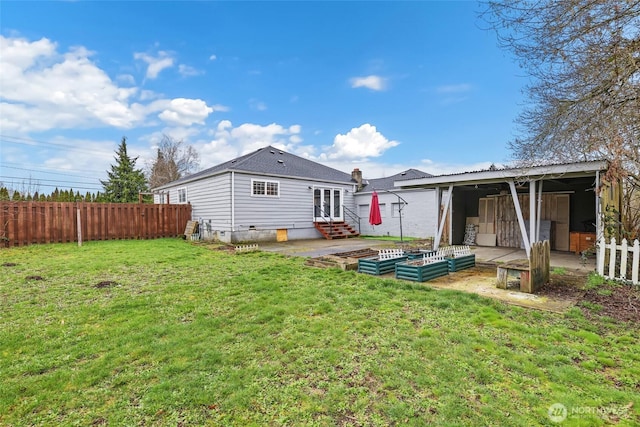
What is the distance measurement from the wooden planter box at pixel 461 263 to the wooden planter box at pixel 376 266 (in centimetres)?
129

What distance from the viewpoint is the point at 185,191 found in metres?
17.7

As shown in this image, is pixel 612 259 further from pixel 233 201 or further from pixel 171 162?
pixel 171 162

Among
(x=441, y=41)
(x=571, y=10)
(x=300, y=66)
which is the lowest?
(x=571, y=10)

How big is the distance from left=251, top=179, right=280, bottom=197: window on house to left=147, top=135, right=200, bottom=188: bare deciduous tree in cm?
2513

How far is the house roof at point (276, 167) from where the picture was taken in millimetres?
14354

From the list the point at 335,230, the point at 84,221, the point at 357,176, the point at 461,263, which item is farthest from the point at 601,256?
the point at 84,221

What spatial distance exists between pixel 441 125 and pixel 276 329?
1581cm

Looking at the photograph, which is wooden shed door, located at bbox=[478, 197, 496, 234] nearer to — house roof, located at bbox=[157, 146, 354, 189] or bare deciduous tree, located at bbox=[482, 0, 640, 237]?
bare deciduous tree, located at bbox=[482, 0, 640, 237]

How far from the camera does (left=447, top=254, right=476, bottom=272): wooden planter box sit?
23.5ft

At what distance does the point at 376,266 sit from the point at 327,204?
35.0 feet

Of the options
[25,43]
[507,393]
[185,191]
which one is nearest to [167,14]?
[25,43]

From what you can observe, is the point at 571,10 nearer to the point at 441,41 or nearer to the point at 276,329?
the point at 276,329

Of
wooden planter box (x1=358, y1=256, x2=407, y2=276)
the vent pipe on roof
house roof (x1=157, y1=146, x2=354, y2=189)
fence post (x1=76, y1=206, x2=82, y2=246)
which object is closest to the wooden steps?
house roof (x1=157, y1=146, x2=354, y2=189)

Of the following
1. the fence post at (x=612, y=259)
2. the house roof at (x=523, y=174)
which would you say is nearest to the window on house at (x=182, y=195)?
the house roof at (x=523, y=174)
